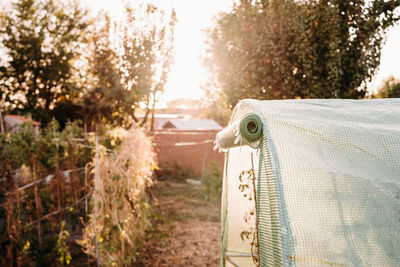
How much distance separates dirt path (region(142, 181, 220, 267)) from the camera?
16.7ft

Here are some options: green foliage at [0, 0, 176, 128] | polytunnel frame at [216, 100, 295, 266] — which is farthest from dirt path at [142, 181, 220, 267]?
green foliage at [0, 0, 176, 128]

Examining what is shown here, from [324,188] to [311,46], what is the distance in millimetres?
5243

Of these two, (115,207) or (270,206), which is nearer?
(270,206)

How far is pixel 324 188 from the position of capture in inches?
59.4

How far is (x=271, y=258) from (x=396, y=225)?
2.04 feet

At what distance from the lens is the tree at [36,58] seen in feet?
70.8

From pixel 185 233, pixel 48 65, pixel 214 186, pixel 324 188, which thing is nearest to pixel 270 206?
pixel 324 188

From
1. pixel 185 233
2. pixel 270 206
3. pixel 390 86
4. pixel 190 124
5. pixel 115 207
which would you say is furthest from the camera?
pixel 190 124

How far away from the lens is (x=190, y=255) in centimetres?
525

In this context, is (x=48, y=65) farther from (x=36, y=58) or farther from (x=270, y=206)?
(x=270, y=206)

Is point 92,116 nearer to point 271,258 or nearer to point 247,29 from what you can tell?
point 247,29

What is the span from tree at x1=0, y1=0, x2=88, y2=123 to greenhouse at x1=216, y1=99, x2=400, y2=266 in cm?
2200

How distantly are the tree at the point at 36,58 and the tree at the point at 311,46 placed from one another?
18080 mm

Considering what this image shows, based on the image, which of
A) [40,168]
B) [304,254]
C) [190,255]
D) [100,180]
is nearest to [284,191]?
[304,254]
